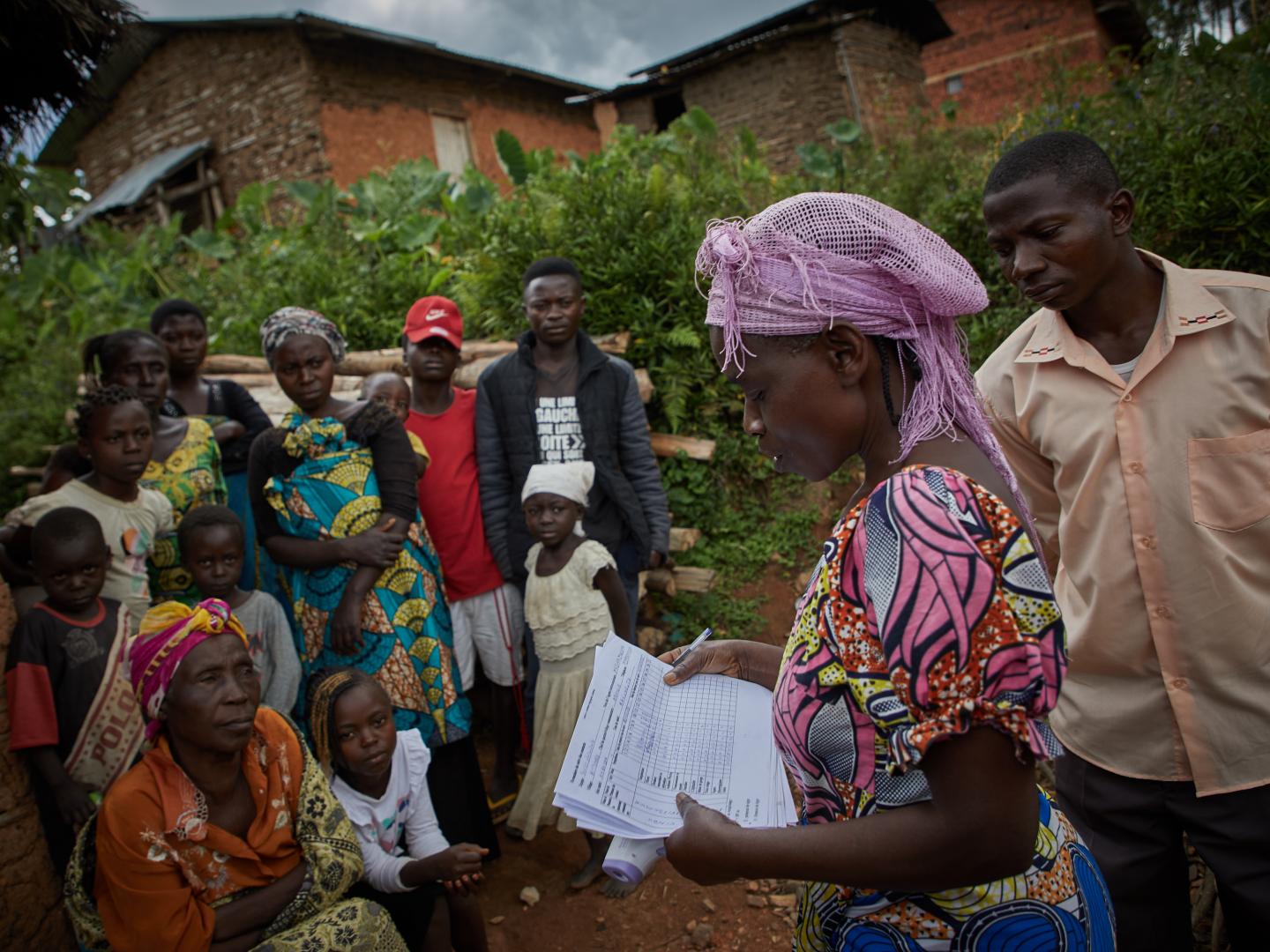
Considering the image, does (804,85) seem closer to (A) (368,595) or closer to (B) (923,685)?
(A) (368,595)

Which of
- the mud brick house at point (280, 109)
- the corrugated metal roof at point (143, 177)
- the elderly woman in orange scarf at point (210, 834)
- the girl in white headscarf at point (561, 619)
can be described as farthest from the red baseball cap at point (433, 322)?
the corrugated metal roof at point (143, 177)

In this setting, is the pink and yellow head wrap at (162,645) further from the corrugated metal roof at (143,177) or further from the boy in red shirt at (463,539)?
the corrugated metal roof at (143,177)

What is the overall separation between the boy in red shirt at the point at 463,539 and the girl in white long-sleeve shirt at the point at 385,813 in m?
0.96

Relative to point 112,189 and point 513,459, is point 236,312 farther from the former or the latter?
point 112,189

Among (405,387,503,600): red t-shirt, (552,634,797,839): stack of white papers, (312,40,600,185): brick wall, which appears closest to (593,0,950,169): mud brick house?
(312,40,600,185): brick wall

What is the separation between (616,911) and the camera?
3.22 metres

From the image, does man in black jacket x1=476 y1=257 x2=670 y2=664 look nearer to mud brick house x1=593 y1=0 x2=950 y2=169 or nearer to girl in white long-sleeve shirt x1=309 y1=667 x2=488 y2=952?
girl in white long-sleeve shirt x1=309 y1=667 x2=488 y2=952

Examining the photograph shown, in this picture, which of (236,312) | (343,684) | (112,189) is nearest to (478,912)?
(343,684)

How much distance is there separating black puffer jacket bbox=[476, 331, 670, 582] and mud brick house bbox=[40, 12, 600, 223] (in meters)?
9.81

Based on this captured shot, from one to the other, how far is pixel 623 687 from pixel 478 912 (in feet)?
5.57

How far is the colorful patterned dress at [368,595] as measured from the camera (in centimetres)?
314

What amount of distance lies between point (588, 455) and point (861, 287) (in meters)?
2.71

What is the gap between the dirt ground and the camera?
3072mm

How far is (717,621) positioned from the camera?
15.7 ft
